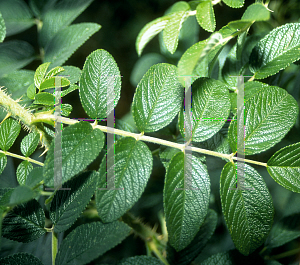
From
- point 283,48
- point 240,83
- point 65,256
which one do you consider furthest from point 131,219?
point 283,48

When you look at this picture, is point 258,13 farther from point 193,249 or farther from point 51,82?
point 193,249

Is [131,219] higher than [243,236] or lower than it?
lower

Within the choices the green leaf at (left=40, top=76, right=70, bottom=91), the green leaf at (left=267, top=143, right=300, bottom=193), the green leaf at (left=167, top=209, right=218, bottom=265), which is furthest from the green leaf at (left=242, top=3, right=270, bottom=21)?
the green leaf at (left=167, top=209, right=218, bottom=265)

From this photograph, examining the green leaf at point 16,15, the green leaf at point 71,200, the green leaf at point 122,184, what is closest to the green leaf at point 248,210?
the green leaf at point 122,184

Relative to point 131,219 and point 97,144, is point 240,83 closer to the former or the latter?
point 97,144

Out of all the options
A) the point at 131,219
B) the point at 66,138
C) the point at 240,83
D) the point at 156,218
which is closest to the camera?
the point at 66,138

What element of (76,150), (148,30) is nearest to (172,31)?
(148,30)
